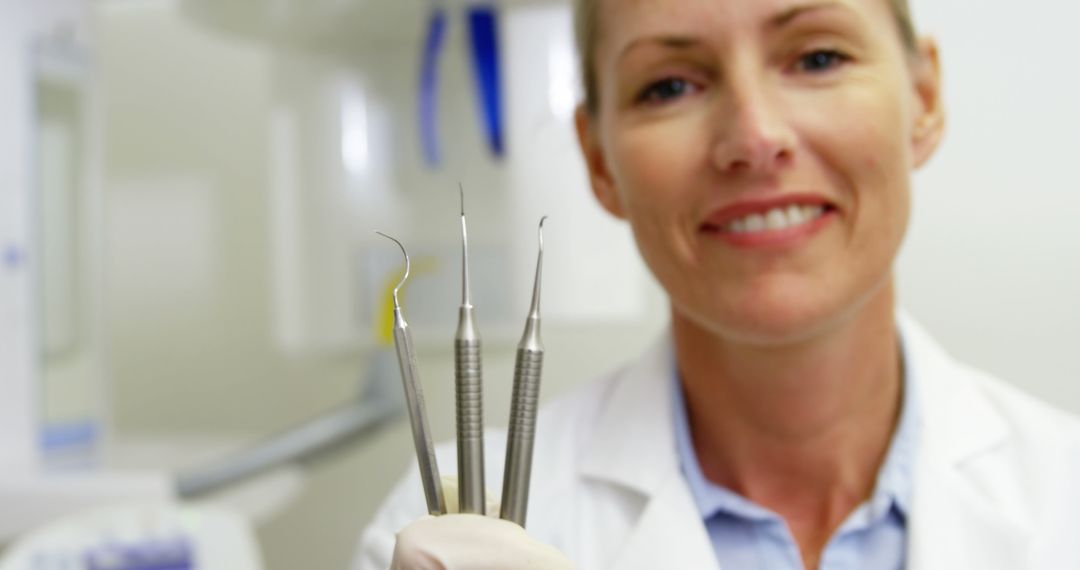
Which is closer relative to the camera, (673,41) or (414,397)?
(414,397)

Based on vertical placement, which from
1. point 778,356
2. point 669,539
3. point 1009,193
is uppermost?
point 1009,193

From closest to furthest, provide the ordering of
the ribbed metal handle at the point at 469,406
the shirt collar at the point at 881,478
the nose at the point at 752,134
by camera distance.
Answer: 1. the ribbed metal handle at the point at 469,406
2. the nose at the point at 752,134
3. the shirt collar at the point at 881,478

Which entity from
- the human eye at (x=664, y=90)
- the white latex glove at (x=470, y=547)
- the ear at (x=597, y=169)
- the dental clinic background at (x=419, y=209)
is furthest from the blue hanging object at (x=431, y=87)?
the white latex glove at (x=470, y=547)

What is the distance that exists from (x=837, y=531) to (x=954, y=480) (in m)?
0.08

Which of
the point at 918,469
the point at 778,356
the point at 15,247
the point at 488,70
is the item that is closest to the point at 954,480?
the point at 918,469

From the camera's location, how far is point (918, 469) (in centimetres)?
60

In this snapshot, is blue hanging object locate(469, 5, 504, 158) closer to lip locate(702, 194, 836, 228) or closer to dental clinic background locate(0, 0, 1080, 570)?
dental clinic background locate(0, 0, 1080, 570)

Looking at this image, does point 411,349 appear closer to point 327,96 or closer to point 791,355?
point 791,355

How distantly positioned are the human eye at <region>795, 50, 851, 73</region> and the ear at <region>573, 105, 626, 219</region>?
A: 0.48 feet

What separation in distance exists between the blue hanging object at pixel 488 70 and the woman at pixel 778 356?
0.58ft

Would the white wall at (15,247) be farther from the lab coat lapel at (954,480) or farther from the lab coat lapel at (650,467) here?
the lab coat lapel at (954,480)

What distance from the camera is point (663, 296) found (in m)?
1.02

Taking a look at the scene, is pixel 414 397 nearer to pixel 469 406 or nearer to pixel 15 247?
pixel 469 406

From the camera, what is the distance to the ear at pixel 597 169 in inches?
25.6
